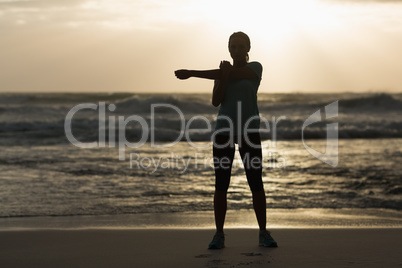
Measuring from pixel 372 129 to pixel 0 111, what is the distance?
18.7 meters

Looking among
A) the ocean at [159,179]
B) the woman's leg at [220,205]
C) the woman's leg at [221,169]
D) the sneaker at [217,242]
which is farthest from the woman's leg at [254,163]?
the ocean at [159,179]

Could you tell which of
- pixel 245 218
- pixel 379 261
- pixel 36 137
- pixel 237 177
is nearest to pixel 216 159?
pixel 379 261

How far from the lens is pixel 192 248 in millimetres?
4805

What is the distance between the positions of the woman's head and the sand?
1478 millimetres

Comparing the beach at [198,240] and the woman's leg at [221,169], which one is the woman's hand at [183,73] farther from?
the beach at [198,240]

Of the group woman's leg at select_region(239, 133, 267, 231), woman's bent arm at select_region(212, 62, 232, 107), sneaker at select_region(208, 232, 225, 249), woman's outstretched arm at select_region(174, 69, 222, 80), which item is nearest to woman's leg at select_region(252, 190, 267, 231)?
woman's leg at select_region(239, 133, 267, 231)

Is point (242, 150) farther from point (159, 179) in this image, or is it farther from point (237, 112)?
point (159, 179)

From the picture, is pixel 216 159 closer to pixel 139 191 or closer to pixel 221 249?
pixel 221 249

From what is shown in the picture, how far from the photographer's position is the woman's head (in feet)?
14.9

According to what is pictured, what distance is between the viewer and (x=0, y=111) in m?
31.0

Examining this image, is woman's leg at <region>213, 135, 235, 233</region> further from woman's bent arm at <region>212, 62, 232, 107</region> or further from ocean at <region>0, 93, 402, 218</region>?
ocean at <region>0, 93, 402, 218</region>

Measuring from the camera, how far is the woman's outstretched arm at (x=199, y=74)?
4.37 m

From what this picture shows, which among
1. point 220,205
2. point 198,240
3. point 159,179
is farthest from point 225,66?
point 159,179

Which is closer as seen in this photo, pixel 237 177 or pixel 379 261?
pixel 379 261
